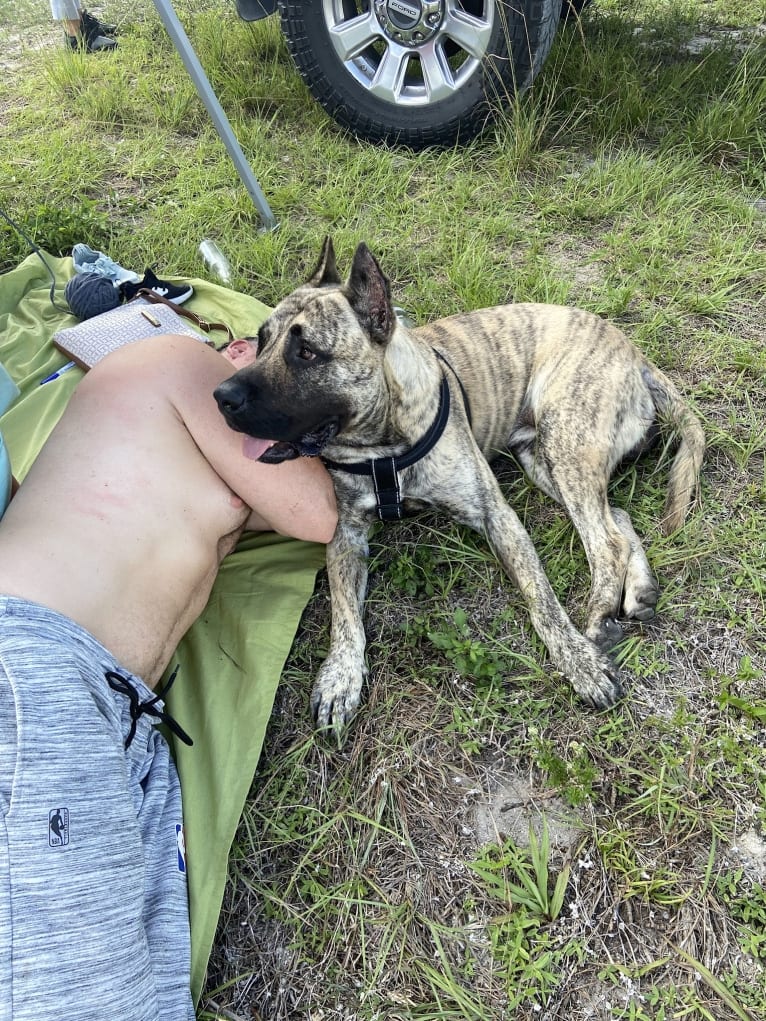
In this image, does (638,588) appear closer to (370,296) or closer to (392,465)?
(392,465)

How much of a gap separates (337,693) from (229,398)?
1039 millimetres

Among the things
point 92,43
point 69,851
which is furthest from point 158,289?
point 92,43

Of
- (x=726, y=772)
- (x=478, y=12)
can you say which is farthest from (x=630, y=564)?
(x=478, y=12)

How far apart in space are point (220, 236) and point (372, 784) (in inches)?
140

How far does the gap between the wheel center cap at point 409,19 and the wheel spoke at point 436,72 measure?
71 mm

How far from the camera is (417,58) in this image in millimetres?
4426

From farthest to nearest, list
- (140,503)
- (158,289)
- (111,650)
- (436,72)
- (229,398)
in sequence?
(436,72)
(158,289)
(229,398)
(140,503)
(111,650)

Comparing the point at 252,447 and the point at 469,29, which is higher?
the point at 469,29

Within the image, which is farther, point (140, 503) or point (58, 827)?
point (140, 503)

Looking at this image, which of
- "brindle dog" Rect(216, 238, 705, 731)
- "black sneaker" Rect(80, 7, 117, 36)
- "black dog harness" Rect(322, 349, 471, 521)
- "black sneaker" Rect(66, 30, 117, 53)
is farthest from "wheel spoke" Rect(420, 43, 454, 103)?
"black sneaker" Rect(80, 7, 117, 36)

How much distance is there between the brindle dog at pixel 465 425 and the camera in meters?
2.31

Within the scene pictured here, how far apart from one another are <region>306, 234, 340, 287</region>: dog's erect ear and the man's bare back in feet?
1.63

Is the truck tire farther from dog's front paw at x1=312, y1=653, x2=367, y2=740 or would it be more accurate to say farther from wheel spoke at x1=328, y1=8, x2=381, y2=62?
dog's front paw at x1=312, y1=653, x2=367, y2=740

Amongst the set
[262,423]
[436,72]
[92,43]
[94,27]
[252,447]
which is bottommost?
[252,447]
